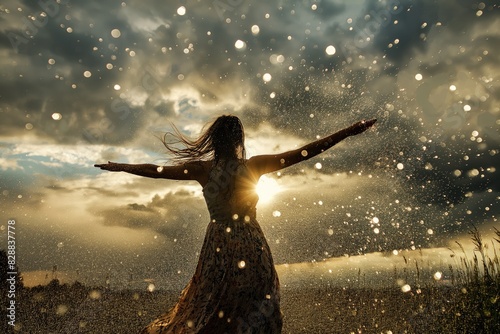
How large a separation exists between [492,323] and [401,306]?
6.89m

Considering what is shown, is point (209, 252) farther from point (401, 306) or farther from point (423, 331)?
point (401, 306)

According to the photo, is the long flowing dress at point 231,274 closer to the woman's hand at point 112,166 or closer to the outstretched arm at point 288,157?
the outstretched arm at point 288,157

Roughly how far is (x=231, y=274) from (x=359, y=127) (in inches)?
83.2

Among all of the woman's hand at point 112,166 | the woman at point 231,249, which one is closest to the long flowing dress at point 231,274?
the woman at point 231,249

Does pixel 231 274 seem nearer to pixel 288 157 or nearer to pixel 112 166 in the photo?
pixel 288 157

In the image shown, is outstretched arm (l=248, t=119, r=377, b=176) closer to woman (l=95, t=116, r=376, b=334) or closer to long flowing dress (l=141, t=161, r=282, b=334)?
woman (l=95, t=116, r=376, b=334)

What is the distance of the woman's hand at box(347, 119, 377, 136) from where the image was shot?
4.12m

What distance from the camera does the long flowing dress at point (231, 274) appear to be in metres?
3.55

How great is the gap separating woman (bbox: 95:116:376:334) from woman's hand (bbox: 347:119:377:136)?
0.4 inches

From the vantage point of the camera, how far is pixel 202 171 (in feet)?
13.1

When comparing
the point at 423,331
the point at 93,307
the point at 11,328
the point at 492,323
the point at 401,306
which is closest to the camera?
the point at 492,323

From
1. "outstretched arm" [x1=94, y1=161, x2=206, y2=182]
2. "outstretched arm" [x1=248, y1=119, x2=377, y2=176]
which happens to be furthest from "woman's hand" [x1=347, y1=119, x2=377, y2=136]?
"outstretched arm" [x1=94, y1=161, x2=206, y2=182]

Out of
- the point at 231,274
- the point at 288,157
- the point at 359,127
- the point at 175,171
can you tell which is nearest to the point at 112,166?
the point at 175,171

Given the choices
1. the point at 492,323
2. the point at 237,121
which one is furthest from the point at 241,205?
the point at 492,323
